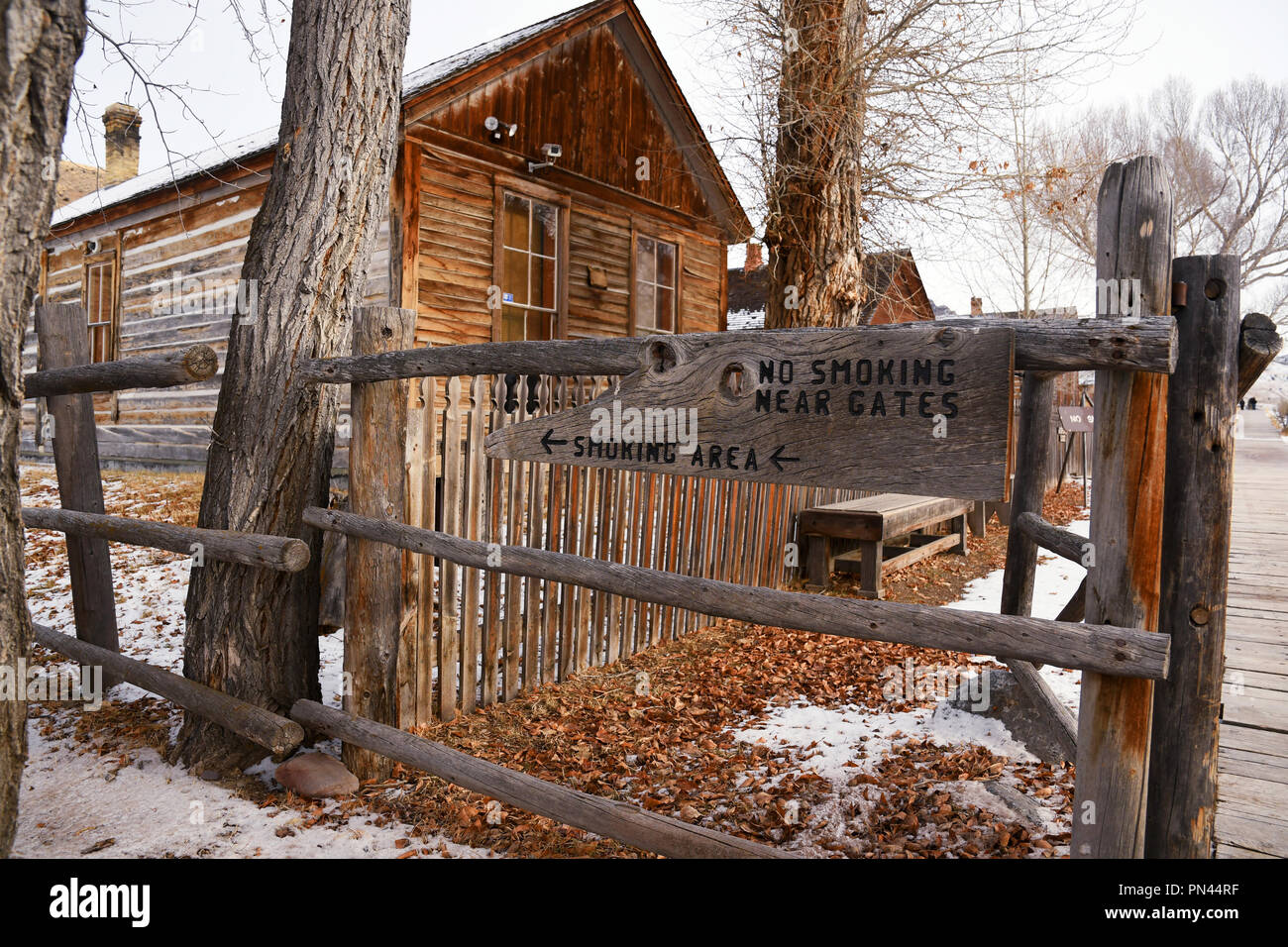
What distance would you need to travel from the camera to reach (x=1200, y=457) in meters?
2.32

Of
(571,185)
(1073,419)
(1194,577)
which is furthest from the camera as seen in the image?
(1073,419)

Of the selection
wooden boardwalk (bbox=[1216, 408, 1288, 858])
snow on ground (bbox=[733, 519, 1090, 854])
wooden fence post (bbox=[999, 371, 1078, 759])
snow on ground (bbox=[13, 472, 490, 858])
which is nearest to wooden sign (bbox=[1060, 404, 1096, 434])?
wooden boardwalk (bbox=[1216, 408, 1288, 858])

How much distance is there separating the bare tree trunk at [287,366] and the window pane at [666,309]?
9355mm

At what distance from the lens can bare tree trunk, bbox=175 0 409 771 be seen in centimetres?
377

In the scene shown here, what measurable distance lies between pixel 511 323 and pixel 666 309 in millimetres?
3410

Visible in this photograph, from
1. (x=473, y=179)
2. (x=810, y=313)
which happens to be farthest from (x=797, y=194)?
(x=473, y=179)

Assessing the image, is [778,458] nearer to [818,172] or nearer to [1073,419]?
[818,172]

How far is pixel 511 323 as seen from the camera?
35.3 ft

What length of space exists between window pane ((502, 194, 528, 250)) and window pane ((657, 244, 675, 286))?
116 inches

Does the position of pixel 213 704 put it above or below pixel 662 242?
below

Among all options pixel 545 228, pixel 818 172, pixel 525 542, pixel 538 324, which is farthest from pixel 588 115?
pixel 525 542

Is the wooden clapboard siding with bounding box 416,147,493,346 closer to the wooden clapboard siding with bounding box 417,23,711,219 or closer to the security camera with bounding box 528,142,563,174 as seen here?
the wooden clapboard siding with bounding box 417,23,711,219

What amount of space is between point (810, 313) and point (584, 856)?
5.69 m

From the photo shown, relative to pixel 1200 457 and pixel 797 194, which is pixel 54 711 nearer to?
pixel 1200 457
